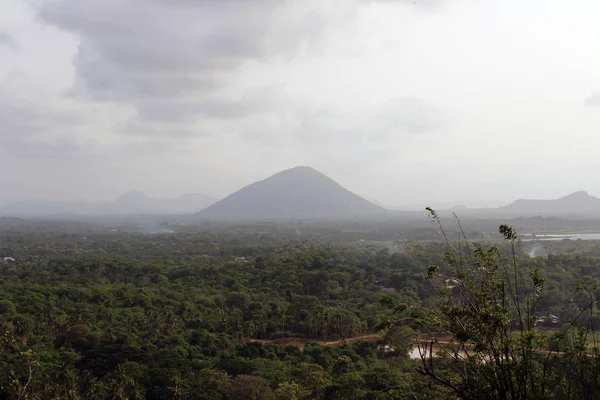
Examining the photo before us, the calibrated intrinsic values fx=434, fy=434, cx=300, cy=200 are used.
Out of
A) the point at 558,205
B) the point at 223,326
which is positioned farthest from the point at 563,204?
the point at 223,326

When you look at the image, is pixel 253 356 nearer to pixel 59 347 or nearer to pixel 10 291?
pixel 59 347

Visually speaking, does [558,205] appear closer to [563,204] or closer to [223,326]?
[563,204]

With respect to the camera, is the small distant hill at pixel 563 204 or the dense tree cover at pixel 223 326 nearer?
the dense tree cover at pixel 223 326

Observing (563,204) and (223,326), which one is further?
(563,204)

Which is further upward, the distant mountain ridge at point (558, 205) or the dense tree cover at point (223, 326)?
the distant mountain ridge at point (558, 205)

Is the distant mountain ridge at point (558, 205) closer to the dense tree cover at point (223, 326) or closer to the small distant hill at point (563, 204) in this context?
the small distant hill at point (563, 204)

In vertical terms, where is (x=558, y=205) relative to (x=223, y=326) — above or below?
above

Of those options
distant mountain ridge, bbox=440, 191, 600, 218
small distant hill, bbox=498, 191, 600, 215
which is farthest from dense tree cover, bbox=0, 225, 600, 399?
small distant hill, bbox=498, 191, 600, 215

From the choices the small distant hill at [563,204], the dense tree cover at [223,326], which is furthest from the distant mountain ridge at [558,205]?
the dense tree cover at [223,326]

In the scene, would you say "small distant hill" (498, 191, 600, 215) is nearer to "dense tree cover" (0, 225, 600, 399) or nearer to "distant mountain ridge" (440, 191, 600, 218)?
"distant mountain ridge" (440, 191, 600, 218)
